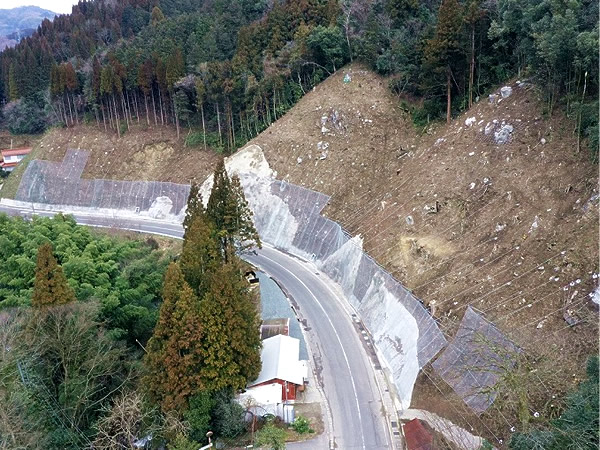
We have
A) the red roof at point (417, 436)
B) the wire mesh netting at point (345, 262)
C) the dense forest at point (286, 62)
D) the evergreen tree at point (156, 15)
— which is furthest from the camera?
the evergreen tree at point (156, 15)

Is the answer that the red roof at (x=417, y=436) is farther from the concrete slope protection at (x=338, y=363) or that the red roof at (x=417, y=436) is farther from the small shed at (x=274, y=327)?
the small shed at (x=274, y=327)

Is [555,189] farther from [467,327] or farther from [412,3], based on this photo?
[412,3]

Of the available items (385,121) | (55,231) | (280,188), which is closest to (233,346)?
(55,231)

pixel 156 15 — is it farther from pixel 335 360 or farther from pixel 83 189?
pixel 335 360

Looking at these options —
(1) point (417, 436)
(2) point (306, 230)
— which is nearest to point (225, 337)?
(1) point (417, 436)

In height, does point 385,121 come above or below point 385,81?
below

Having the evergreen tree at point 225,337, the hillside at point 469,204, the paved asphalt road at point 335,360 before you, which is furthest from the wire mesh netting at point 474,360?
the evergreen tree at point 225,337

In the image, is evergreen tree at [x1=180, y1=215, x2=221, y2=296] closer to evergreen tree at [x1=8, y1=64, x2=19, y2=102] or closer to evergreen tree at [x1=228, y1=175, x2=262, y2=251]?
evergreen tree at [x1=228, y1=175, x2=262, y2=251]
